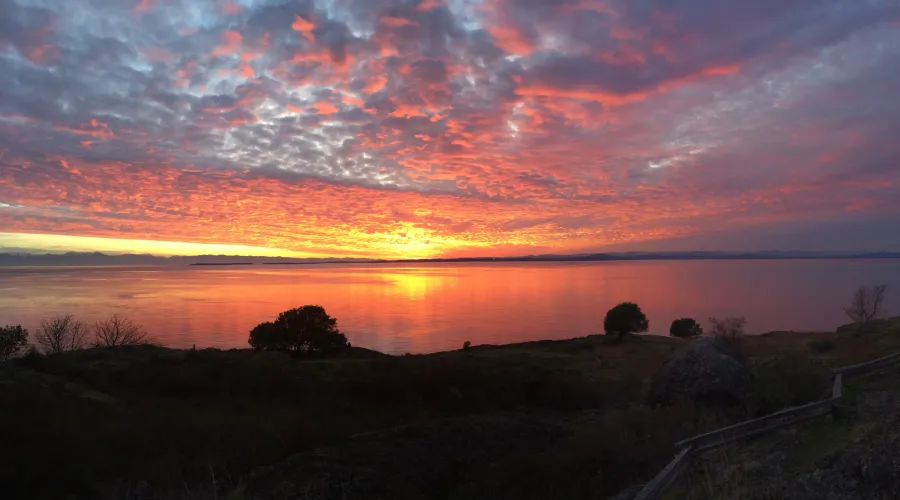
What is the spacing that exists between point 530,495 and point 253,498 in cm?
482

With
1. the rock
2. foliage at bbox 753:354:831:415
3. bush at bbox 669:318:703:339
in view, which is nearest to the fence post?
foliage at bbox 753:354:831:415

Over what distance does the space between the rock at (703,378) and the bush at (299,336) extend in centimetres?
2461

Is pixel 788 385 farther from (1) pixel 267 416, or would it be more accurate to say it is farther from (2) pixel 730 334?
(2) pixel 730 334

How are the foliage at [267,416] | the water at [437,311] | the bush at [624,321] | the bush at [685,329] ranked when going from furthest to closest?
the water at [437,311], the bush at [685,329], the bush at [624,321], the foliage at [267,416]

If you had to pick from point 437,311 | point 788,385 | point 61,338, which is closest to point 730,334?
point 788,385

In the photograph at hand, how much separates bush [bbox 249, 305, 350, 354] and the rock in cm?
2461

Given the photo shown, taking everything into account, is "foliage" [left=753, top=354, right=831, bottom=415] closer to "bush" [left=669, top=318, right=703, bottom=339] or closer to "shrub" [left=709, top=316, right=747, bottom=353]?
"shrub" [left=709, top=316, right=747, bottom=353]

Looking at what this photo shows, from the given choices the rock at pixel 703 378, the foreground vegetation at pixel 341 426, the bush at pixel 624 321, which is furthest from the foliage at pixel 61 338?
the bush at pixel 624 321

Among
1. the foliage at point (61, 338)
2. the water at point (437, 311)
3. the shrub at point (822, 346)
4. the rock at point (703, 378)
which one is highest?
the rock at point (703, 378)

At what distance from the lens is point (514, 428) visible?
538 inches

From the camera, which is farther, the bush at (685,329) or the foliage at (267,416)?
the bush at (685,329)

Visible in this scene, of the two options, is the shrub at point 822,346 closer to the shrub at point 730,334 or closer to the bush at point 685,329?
the shrub at point 730,334

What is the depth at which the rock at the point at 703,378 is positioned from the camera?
13.4m

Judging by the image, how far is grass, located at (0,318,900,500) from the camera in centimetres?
990
